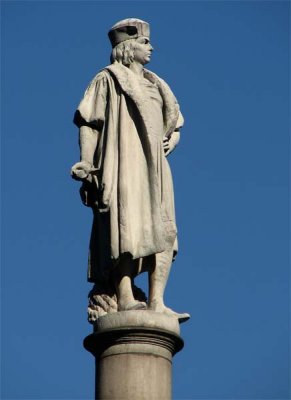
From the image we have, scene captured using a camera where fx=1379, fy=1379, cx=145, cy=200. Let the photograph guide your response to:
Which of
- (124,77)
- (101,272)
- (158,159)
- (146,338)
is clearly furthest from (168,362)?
(124,77)

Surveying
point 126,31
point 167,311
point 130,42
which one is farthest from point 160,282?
point 126,31

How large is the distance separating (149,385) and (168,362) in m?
0.67

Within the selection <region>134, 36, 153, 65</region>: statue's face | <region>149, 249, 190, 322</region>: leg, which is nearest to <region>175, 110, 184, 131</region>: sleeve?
<region>134, 36, 153, 65</region>: statue's face

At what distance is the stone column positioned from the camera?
67.9 feet

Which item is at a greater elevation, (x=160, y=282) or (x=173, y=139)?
(x=173, y=139)

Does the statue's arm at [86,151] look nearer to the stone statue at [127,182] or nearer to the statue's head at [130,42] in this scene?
the stone statue at [127,182]

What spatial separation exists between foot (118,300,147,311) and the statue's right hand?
6.92 feet

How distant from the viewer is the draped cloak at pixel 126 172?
22047 millimetres

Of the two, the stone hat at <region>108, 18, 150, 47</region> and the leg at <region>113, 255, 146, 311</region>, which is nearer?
the leg at <region>113, 255, 146, 311</region>

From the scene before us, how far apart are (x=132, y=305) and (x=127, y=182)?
2063 mm

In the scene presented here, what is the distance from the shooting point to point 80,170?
2206 cm

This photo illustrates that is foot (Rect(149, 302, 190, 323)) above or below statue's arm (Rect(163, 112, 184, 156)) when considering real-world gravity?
below

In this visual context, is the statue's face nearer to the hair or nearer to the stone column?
the hair

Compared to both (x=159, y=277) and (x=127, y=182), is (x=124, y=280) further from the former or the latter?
(x=127, y=182)
